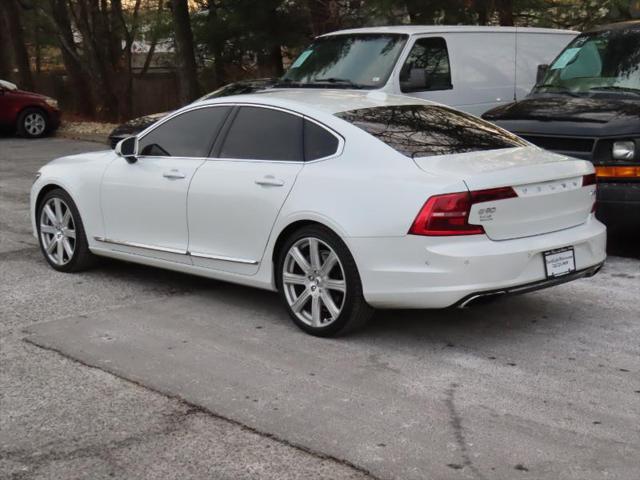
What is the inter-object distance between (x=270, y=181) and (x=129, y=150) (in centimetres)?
157

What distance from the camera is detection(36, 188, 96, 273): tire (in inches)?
300

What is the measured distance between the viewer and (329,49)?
11.3 metres

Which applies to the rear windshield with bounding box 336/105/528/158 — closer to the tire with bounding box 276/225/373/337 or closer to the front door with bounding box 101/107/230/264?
the tire with bounding box 276/225/373/337

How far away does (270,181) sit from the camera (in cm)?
609

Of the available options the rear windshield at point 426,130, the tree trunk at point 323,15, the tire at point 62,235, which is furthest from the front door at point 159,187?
the tree trunk at point 323,15

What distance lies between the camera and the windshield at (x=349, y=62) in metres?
10.5

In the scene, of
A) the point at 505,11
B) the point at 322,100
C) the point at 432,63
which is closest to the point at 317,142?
the point at 322,100

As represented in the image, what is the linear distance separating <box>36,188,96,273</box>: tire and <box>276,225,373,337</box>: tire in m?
2.24

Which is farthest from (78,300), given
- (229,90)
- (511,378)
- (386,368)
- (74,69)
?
(74,69)

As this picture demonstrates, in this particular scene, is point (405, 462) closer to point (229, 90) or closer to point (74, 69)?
point (229, 90)

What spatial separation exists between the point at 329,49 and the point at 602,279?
5.11m

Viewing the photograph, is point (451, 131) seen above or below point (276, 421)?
above

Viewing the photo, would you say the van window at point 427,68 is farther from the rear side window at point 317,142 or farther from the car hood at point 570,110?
the rear side window at point 317,142

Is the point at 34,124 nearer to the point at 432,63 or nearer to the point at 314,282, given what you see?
the point at 432,63
